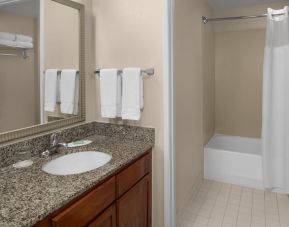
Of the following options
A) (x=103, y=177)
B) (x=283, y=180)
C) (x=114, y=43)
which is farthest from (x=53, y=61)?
(x=283, y=180)

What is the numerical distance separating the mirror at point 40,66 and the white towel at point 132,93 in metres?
0.34

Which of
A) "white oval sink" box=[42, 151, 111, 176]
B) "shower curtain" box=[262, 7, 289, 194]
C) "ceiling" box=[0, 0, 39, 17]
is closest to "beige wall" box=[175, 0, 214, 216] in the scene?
"shower curtain" box=[262, 7, 289, 194]

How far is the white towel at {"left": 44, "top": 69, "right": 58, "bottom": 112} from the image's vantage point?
5.35ft

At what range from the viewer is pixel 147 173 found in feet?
5.69

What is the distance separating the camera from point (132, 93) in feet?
5.81

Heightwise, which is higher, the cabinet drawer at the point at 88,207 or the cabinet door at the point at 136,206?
the cabinet drawer at the point at 88,207

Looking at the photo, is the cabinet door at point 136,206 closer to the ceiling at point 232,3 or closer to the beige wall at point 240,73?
the beige wall at point 240,73

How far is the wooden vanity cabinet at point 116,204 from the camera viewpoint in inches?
41.3

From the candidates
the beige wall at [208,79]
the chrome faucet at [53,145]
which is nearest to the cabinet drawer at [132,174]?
the chrome faucet at [53,145]

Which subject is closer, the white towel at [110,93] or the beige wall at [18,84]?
the beige wall at [18,84]

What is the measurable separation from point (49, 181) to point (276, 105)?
2235 millimetres

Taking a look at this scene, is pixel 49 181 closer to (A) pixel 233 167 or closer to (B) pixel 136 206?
→ (B) pixel 136 206

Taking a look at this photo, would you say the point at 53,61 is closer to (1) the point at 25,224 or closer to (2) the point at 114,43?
(2) the point at 114,43

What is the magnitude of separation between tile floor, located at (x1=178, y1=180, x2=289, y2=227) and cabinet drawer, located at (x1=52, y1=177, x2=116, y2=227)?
1117mm
